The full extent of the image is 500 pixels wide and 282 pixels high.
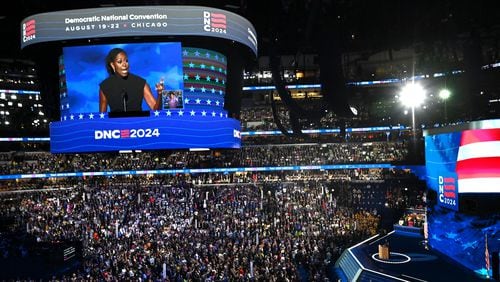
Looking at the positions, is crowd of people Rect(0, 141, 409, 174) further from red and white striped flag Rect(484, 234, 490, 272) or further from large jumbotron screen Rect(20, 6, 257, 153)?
red and white striped flag Rect(484, 234, 490, 272)

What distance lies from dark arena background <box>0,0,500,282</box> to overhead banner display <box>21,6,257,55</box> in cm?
5

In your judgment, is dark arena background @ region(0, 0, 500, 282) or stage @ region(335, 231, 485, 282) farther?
dark arena background @ region(0, 0, 500, 282)

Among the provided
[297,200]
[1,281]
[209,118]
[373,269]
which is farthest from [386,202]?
[1,281]

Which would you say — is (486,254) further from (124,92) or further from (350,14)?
(124,92)

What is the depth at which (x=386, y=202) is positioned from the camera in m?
28.8

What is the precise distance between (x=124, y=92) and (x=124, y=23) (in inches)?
97.1

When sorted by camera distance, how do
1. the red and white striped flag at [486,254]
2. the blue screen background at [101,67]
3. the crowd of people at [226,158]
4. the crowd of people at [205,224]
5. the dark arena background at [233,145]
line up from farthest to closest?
1. the crowd of people at [226,158]
2. the crowd of people at [205,224]
3. the blue screen background at [101,67]
4. the dark arena background at [233,145]
5. the red and white striped flag at [486,254]

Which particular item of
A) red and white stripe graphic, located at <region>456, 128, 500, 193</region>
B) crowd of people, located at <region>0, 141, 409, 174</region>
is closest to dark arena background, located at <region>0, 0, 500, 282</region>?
red and white stripe graphic, located at <region>456, 128, 500, 193</region>

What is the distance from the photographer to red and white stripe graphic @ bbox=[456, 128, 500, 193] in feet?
42.5

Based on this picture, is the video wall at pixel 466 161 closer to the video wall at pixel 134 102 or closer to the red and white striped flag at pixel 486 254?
the red and white striped flag at pixel 486 254

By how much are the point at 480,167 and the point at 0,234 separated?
24.0 m

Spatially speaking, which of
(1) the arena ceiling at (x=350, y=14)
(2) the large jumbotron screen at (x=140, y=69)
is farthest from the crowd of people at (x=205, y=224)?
(1) the arena ceiling at (x=350, y=14)

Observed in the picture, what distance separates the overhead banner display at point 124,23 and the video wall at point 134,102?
0.90m

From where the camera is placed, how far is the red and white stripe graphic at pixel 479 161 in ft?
42.5
